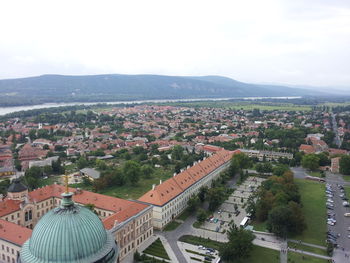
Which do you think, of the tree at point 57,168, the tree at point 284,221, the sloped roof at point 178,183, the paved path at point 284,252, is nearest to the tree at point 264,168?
the sloped roof at point 178,183

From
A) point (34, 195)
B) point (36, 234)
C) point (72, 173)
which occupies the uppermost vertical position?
point (36, 234)

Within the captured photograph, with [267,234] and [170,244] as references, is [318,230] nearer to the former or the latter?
[267,234]

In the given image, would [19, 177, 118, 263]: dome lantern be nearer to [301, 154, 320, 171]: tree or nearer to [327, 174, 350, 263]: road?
[327, 174, 350, 263]: road

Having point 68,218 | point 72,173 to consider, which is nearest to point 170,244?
point 68,218

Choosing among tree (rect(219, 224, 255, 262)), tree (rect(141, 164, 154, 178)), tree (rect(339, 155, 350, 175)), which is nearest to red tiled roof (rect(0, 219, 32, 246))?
tree (rect(219, 224, 255, 262))

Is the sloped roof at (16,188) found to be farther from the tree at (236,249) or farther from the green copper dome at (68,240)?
the tree at (236,249)

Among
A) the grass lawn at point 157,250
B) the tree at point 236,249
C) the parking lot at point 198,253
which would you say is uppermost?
the tree at point 236,249
